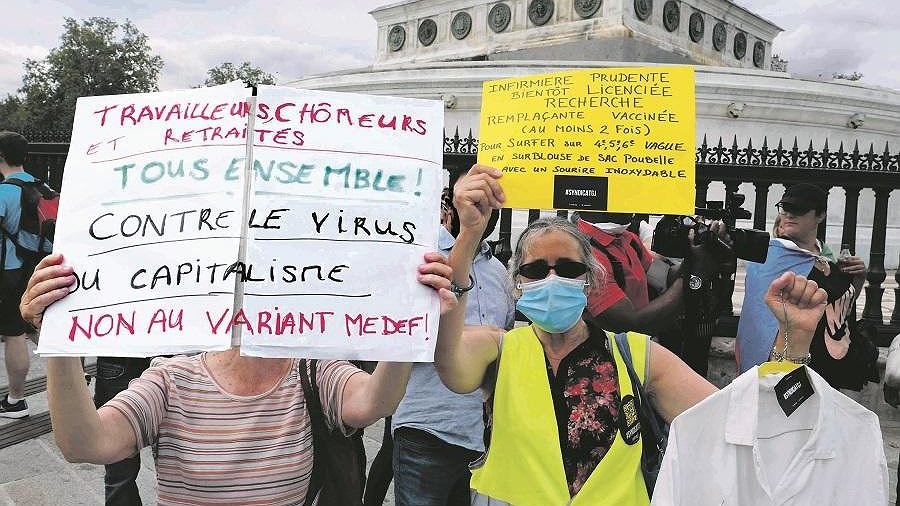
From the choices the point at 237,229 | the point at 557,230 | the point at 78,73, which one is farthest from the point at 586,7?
the point at 78,73

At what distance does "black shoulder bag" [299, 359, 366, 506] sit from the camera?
2.16 meters

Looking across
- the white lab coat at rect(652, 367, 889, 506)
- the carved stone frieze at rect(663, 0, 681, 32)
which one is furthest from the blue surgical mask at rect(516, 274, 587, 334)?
the carved stone frieze at rect(663, 0, 681, 32)

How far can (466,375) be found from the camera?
7.54 ft

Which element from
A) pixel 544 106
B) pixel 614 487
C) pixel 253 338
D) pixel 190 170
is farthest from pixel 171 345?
pixel 544 106

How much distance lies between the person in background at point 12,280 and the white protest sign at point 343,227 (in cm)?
419

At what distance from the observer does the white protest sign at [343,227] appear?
6.10 ft

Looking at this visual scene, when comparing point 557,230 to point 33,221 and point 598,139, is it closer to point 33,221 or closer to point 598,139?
point 598,139

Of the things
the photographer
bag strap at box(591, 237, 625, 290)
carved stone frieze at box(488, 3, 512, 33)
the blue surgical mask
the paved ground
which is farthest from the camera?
carved stone frieze at box(488, 3, 512, 33)

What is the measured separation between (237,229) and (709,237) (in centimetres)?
224

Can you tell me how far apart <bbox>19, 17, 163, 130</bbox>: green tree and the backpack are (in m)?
47.2

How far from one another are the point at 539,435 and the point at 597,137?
133 centimetres

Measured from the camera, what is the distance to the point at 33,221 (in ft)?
17.4

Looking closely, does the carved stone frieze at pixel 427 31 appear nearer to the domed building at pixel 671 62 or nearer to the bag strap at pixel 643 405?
the domed building at pixel 671 62

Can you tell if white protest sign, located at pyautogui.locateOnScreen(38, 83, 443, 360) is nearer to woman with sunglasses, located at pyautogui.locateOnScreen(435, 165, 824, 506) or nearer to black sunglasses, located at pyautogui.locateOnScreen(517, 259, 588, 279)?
woman with sunglasses, located at pyautogui.locateOnScreen(435, 165, 824, 506)
